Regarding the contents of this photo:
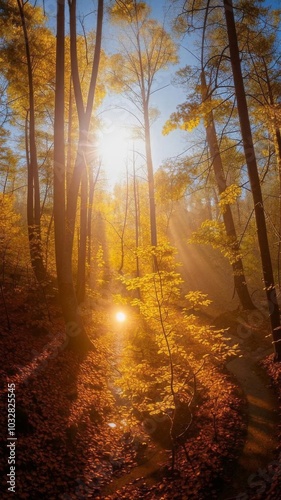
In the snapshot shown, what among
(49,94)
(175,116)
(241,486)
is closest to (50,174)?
(49,94)

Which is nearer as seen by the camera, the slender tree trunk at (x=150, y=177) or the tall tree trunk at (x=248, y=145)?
the tall tree trunk at (x=248, y=145)

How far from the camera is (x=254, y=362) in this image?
9391 millimetres

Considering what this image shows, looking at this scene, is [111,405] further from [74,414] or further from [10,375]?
[10,375]

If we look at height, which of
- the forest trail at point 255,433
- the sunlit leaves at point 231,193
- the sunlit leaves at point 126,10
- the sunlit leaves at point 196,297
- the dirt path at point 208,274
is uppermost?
the sunlit leaves at point 126,10

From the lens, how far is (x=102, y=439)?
6750 mm

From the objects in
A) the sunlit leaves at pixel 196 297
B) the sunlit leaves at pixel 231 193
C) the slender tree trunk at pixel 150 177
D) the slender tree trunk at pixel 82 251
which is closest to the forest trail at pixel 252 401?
the sunlit leaves at pixel 196 297

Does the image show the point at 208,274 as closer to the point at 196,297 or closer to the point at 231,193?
the point at 231,193

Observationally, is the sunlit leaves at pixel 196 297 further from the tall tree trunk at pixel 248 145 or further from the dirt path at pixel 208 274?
the dirt path at pixel 208 274

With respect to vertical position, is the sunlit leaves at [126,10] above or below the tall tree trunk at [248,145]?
above

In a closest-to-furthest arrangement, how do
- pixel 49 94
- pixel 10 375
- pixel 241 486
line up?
pixel 241 486, pixel 10 375, pixel 49 94

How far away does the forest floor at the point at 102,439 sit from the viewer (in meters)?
4.98

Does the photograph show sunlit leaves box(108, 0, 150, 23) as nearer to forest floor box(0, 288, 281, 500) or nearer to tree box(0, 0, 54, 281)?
tree box(0, 0, 54, 281)

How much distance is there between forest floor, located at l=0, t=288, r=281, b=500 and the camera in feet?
16.3

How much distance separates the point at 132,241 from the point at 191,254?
5818mm
